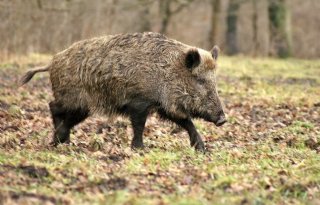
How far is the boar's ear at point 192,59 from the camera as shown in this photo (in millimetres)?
9016

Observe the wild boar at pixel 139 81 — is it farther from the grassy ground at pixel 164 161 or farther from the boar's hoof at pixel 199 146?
the grassy ground at pixel 164 161

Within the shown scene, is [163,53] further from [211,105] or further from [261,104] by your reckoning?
[261,104]

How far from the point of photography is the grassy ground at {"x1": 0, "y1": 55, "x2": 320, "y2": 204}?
615 cm

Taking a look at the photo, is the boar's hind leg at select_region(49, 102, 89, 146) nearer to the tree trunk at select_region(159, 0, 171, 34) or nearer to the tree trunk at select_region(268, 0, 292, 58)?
the tree trunk at select_region(159, 0, 171, 34)

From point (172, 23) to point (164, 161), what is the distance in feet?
86.0

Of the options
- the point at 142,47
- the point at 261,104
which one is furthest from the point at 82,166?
the point at 261,104

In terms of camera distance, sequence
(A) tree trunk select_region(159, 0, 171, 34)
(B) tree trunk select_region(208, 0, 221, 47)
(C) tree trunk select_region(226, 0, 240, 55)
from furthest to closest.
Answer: (C) tree trunk select_region(226, 0, 240, 55) → (A) tree trunk select_region(159, 0, 171, 34) → (B) tree trunk select_region(208, 0, 221, 47)

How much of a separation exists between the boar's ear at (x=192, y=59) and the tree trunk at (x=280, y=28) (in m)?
23.6

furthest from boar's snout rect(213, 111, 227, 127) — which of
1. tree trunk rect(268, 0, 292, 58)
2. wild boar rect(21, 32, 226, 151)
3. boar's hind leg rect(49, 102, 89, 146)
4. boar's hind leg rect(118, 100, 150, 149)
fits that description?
tree trunk rect(268, 0, 292, 58)

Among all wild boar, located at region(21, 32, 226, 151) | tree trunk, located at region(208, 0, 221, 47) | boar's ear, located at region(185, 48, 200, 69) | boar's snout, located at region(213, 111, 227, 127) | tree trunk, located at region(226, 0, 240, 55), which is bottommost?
tree trunk, located at region(226, 0, 240, 55)

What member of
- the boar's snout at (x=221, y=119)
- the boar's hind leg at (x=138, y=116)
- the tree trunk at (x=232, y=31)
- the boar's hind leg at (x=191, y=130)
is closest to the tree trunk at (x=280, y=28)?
the tree trunk at (x=232, y=31)

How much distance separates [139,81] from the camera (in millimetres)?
8836

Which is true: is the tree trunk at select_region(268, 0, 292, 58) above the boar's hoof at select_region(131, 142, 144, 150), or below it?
below

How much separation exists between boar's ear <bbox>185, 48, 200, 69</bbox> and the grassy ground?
42.8 inches
